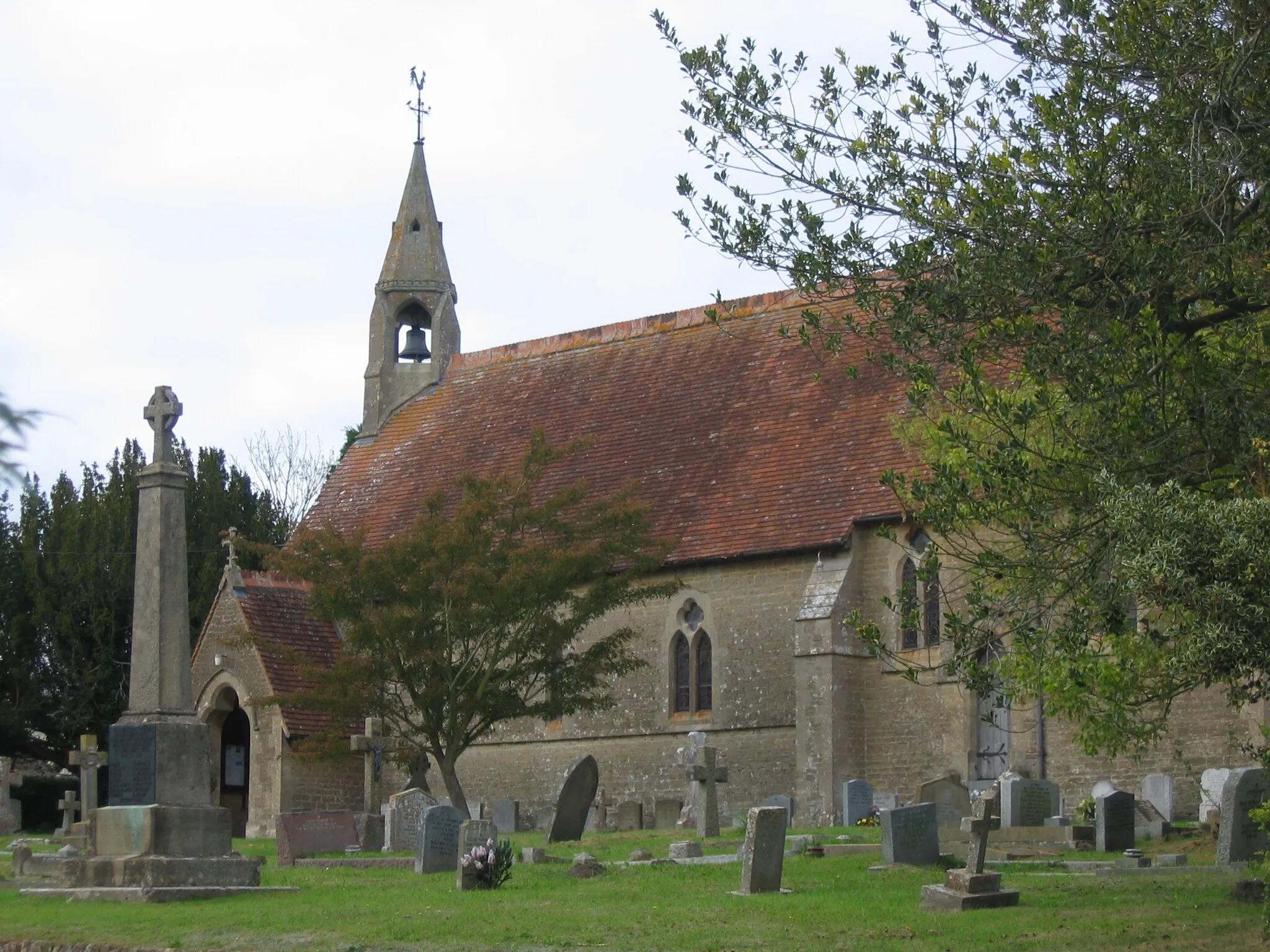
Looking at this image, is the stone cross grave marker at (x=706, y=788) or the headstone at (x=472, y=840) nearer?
the headstone at (x=472, y=840)

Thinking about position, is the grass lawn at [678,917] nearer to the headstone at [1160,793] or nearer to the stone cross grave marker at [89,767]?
the headstone at [1160,793]

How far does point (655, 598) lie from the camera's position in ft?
96.7

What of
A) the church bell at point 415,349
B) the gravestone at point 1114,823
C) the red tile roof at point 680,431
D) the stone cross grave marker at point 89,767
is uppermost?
the church bell at point 415,349

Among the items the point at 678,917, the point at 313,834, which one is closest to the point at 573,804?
the point at 313,834

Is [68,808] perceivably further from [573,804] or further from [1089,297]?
[1089,297]

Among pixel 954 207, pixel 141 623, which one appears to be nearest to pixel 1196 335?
pixel 954 207

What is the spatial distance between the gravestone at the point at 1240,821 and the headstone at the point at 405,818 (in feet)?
34.8

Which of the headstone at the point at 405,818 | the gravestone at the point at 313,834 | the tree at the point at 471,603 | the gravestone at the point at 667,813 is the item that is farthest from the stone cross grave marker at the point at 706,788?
the gravestone at the point at 667,813

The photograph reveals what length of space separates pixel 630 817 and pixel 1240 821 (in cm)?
1344

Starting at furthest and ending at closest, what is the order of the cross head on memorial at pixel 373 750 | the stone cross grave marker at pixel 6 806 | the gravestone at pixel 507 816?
the stone cross grave marker at pixel 6 806
the gravestone at pixel 507 816
the cross head on memorial at pixel 373 750

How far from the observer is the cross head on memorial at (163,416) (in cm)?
1814

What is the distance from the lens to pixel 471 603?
82.9 feet

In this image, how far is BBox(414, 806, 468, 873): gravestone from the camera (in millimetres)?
18844

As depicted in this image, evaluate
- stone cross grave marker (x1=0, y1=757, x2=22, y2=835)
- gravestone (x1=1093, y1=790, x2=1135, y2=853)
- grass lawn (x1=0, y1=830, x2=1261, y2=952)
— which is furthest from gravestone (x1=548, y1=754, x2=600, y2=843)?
stone cross grave marker (x1=0, y1=757, x2=22, y2=835)
